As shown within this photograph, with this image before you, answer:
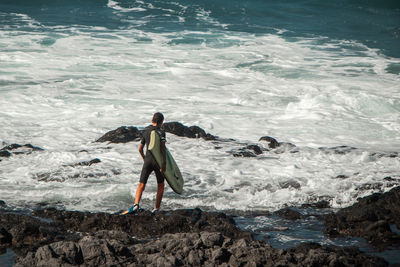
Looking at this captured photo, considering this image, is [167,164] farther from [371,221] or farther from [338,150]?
[338,150]

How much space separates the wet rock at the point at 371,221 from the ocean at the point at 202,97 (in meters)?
0.87

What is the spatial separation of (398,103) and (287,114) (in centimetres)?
459

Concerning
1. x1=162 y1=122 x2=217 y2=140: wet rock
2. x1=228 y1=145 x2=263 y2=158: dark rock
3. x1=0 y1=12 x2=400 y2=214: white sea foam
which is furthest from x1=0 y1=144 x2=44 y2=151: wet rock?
x1=228 y1=145 x2=263 y2=158: dark rock

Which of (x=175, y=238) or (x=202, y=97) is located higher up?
(x=175, y=238)

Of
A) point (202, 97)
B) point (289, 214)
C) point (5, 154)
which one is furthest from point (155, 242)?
point (202, 97)

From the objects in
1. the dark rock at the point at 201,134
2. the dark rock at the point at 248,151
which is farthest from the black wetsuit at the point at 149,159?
the dark rock at the point at 201,134

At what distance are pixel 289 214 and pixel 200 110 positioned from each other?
9532 mm

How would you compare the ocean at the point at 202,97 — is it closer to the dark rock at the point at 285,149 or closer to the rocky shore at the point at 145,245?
the dark rock at the point at 285,149

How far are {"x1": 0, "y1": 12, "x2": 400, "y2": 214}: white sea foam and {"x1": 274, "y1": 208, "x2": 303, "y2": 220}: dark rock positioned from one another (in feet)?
2.13

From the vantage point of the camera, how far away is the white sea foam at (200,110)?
31.1ft

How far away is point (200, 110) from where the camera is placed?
674 inches

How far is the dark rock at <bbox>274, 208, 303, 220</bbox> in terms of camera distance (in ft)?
25.6

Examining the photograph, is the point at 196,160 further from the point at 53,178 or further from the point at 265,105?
the point at 265,105

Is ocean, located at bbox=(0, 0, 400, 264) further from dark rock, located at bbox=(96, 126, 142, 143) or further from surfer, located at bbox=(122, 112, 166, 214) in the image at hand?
surfer, located at bbox=(122, 112, 166, 214)
